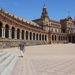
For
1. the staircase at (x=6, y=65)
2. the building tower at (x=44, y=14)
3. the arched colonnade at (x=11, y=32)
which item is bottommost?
the staircase at (x=6, y=65)

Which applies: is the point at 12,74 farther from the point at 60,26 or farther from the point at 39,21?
the point at 60,26

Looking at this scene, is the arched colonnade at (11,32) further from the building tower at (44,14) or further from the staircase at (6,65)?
the staircase at (6,65)

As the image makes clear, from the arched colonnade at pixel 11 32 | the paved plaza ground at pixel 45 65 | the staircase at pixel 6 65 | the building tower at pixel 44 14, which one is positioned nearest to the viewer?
the staircase at pixel 6 65

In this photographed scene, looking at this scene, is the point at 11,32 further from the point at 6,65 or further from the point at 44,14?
the point at 44,14

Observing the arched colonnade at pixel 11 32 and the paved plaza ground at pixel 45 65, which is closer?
the paved plaza ground at pixel 45 65

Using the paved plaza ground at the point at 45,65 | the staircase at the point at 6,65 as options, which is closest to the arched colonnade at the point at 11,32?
the paved plaza ground at the point at 45,65

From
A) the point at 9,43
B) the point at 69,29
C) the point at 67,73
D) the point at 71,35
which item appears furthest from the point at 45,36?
the point at 67,73

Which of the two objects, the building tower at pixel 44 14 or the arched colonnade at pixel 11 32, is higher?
the building tower at pixel 44 14

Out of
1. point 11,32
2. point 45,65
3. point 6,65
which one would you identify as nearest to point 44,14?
point 11,32

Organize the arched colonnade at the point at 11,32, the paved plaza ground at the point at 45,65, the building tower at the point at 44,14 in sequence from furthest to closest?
the building tower at the point at 44,14 → the arched colonnade at the point at 11,32 → the paved plaza ground at the point at 45,65

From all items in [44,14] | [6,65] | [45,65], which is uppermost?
[44,14]

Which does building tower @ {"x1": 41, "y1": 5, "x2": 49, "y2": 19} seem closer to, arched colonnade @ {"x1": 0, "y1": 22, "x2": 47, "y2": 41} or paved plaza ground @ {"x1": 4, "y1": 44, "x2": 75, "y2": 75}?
arched colonnade @ {"x1": 0, "y1": 22, "x2": 47, "y2": 41}

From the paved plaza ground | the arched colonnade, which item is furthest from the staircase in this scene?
the arched colonnade

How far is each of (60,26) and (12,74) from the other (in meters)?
94.3
